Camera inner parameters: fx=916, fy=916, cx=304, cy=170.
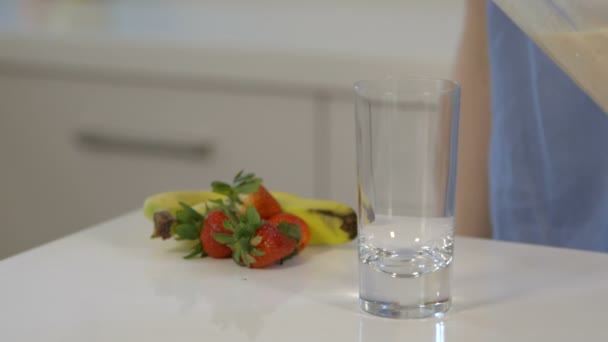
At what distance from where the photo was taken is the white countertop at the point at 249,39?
5.33ft

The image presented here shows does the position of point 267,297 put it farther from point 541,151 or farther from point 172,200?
point 541,151

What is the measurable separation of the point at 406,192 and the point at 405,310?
76mm

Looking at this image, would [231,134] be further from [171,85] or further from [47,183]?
[47,183]

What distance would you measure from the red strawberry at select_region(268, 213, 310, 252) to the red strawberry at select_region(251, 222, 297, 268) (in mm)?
33

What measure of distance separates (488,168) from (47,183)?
1.19 m

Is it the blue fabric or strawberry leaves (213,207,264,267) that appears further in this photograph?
the blue fabric

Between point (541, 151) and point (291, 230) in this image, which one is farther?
point (541, 151)

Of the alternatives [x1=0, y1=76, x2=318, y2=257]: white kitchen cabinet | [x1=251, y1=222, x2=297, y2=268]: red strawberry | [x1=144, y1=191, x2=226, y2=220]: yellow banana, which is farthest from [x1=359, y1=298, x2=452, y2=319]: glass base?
[x1=0, y1=76, x2=318, y2=257]: white kitchen cabinet

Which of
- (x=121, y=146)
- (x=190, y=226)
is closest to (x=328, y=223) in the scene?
(x=190, y=226)

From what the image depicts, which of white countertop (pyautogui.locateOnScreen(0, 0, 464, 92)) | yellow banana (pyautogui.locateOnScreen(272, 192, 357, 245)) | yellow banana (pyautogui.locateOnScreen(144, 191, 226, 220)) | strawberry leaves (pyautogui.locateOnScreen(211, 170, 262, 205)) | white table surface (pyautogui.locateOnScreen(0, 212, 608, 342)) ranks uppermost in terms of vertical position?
white countertop (pyautogui.locateOnScreen(0, 0, 464, 92))

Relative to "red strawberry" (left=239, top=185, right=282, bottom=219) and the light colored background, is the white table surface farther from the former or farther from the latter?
the light colored background

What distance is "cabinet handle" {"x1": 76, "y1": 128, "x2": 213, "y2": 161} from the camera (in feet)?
5.88

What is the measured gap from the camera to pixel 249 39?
5.80 ft

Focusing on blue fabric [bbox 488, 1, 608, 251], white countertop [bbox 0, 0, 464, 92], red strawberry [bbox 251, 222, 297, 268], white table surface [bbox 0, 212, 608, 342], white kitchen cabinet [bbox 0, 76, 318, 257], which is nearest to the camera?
Result: white table surface [bbox 0, 212, 608, 342]
